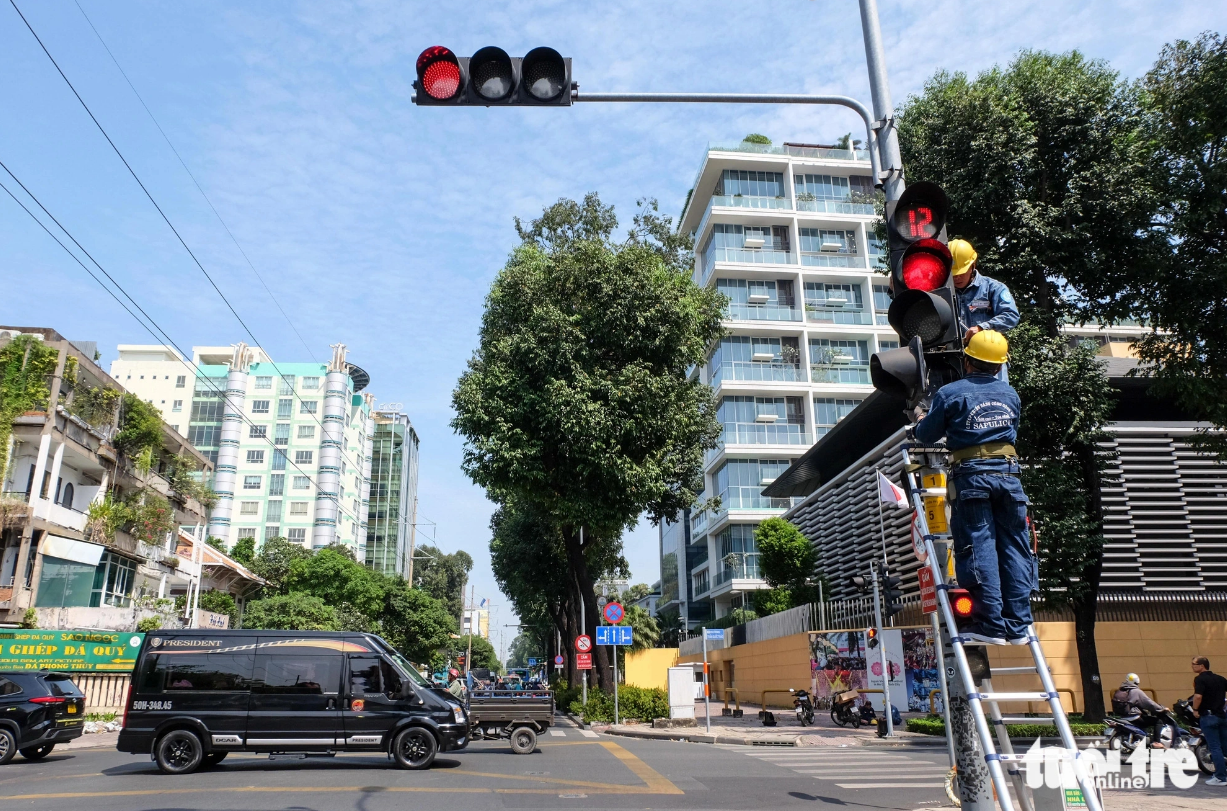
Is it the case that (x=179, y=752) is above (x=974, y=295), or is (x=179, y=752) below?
below

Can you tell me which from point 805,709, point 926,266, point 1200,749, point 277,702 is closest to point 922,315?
point 926,266

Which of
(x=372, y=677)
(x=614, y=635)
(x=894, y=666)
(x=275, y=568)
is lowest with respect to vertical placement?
(x=894, y=666)

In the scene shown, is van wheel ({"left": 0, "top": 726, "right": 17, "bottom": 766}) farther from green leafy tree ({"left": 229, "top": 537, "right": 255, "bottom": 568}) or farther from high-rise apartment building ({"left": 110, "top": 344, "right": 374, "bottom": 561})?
high-rise apartment building ({"left": 110, "top": 344, "right": 374, "bottom": 561})

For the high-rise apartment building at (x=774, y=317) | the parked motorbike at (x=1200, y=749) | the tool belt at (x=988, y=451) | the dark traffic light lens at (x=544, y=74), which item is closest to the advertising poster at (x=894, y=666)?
the parked motorbike at (x=1200, y=749)

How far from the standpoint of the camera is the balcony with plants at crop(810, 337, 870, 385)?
4922cm

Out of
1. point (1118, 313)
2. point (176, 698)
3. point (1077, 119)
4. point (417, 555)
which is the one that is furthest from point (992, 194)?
point (417, 555)

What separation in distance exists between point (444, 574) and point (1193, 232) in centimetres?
9084

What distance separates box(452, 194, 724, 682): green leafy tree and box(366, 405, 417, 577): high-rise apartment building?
73084 millimetres

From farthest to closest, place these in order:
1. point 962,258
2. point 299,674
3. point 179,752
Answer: point 299,674
point 179,752
point 962,258

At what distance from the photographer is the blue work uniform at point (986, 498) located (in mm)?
4387

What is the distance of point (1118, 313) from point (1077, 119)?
14.7 ft

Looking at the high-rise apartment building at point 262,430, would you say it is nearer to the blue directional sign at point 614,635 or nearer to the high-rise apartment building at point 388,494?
the high-rise apartment building at point 388,494

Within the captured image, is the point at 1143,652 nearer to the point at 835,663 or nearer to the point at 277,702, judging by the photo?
the point at 835,663

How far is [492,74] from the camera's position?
611cm
